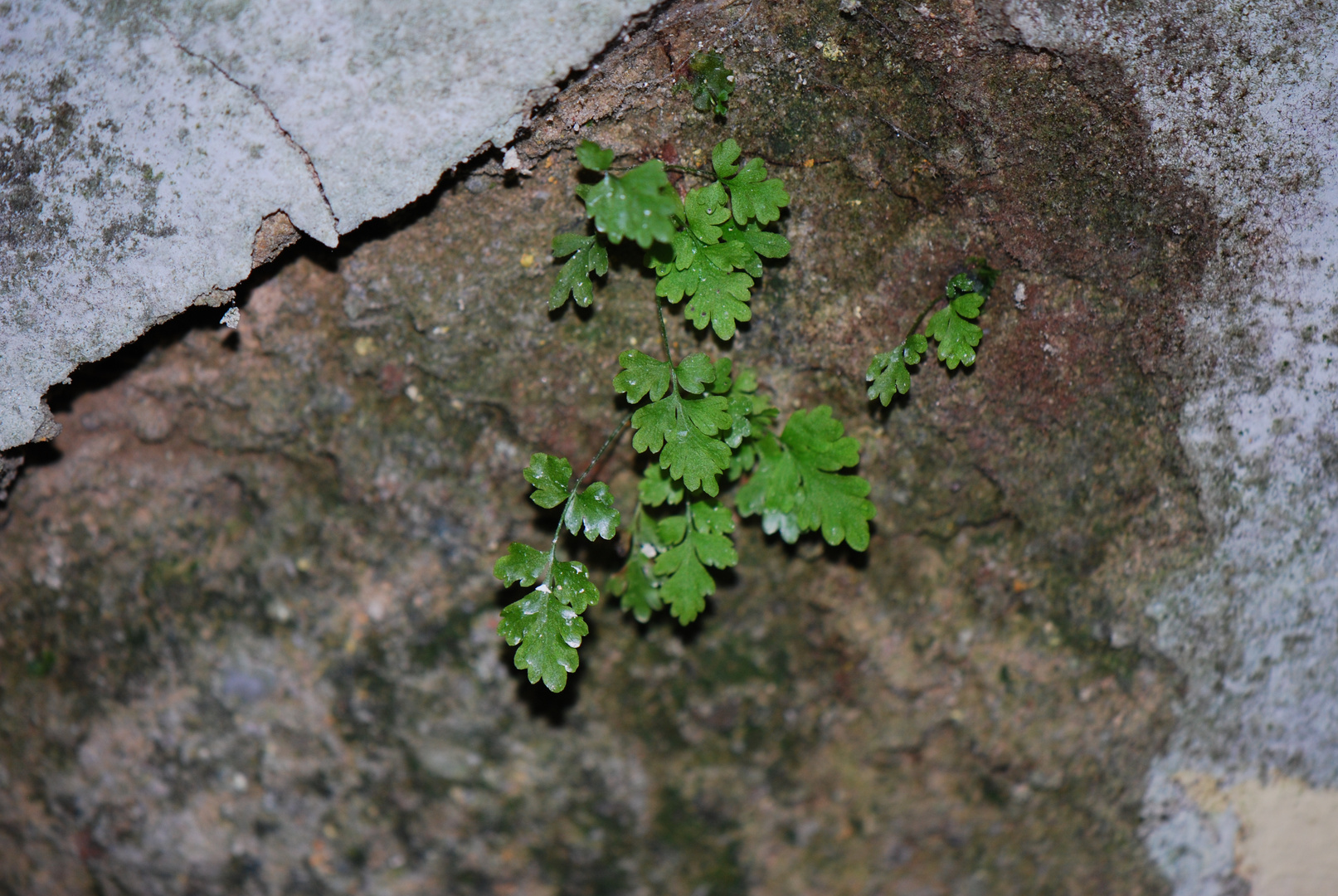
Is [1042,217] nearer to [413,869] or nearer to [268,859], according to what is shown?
[413,869]

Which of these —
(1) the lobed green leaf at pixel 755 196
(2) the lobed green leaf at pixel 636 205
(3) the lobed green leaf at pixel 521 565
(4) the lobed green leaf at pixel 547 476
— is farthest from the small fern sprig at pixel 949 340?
(3) the lobed green leaf at pixel 521 565

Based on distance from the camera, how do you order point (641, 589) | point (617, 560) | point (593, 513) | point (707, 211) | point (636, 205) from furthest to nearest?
point (617, 560), point (641, 589), point (593, 513), point (707, 211), point (636, 205)

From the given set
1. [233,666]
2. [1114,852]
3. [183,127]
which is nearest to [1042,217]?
[1114,852]

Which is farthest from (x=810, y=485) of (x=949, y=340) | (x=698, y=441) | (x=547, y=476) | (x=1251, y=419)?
(x=1251, y=419)

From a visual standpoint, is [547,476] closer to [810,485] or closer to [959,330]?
[810,485]

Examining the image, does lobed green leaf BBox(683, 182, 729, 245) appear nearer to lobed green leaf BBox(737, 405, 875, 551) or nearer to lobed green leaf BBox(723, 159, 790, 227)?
lobed green leaf BBox(723, 159, 790, 227)

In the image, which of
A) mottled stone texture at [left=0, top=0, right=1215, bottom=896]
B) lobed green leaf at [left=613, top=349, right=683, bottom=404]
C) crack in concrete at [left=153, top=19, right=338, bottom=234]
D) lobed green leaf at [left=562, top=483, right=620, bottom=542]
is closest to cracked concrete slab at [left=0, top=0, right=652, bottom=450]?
crack in concrete at [left=153, top=19, right=338, bottom=234]
